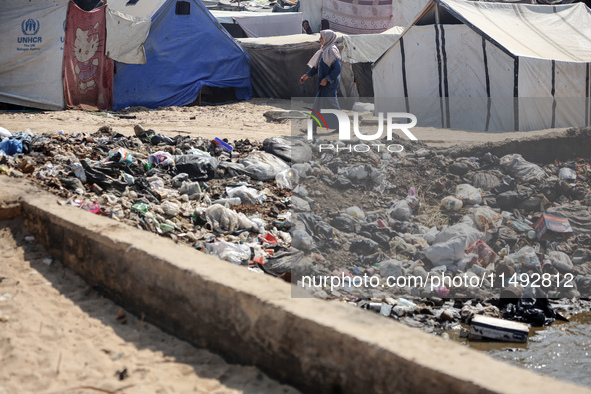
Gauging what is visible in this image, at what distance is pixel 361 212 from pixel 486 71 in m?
4.70

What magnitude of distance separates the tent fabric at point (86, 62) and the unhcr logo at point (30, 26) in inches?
20.9

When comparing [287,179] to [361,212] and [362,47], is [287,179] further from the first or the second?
[362,47]

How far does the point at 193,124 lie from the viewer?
948 centimetres

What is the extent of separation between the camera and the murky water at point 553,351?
3.60 metres

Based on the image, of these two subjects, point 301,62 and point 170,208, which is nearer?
point 170,208

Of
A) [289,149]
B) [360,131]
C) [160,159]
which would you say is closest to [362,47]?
[360,131]

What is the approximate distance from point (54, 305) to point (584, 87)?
29.3ft

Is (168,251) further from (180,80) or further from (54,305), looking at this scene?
(180,80)

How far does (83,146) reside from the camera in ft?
Result: 20.4

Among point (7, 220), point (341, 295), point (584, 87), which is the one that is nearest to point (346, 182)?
point (341, 295)

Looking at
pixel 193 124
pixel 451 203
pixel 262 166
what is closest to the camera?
pixel 451 203

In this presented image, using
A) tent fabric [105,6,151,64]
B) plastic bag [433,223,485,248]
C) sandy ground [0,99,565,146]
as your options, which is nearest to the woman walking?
sandy ground [0,99,565,146]

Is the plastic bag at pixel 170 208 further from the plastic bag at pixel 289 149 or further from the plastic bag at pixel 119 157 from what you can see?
the plastic bag at pixel 289 149

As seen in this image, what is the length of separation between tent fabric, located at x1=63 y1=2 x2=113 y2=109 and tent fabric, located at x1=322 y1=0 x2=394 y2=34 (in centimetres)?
789
